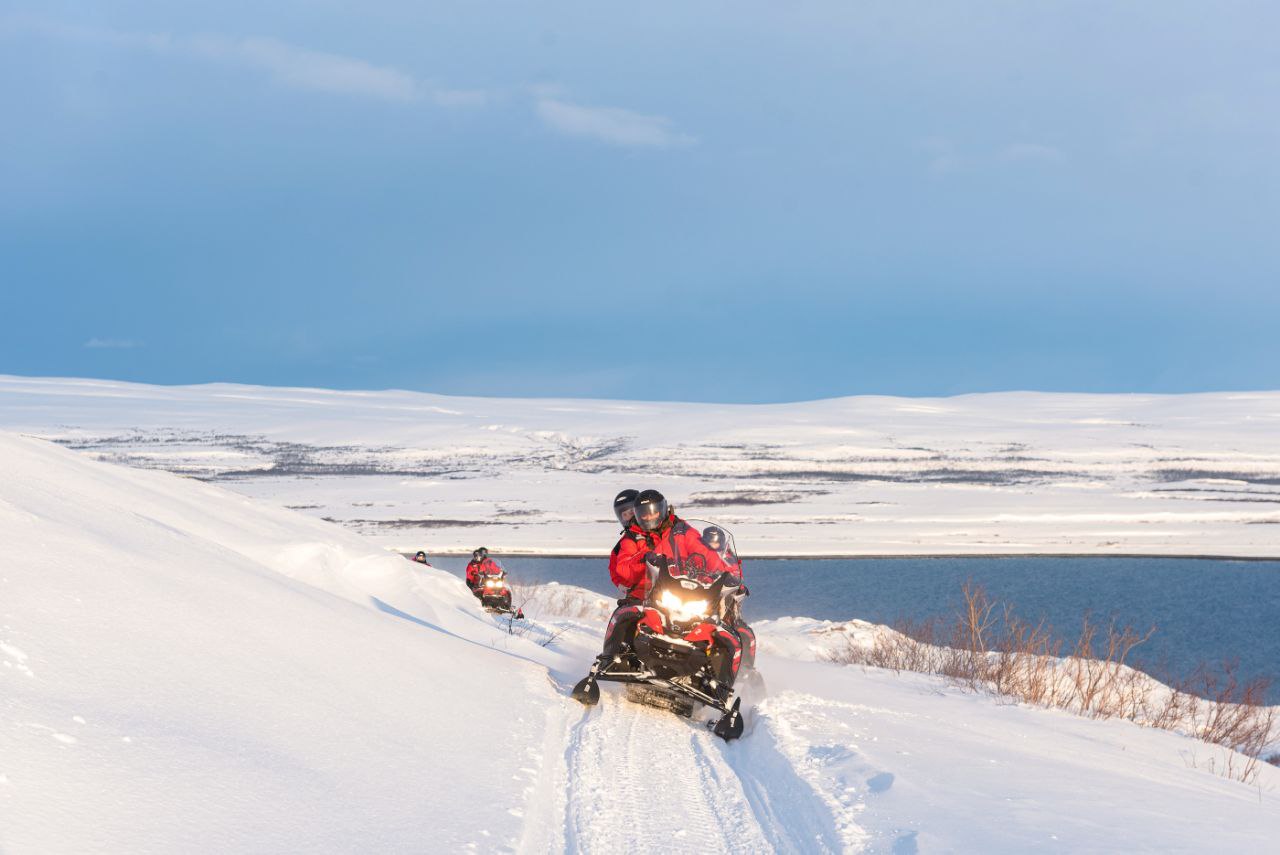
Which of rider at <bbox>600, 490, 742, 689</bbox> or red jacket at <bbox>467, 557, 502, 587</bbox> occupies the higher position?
rider at <bbox>600, 490, 742, 689</bbox>

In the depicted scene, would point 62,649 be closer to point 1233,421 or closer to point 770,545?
point 770,545

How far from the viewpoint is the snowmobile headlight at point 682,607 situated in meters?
7.85

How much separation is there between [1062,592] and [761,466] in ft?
94.5

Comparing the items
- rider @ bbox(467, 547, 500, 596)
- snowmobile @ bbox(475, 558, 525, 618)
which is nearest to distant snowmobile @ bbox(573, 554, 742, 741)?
snowmobile @ bbox(475, 558, 525, 618)

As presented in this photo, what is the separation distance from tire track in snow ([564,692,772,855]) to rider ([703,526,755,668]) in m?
1.33

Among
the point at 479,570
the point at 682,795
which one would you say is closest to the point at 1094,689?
the point at 682,795

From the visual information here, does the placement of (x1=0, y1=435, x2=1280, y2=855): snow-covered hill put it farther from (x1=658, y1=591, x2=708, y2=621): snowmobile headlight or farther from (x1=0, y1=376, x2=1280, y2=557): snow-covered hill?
(x1=0, y1=376, x2=1280, y2=557): snow-covered hill

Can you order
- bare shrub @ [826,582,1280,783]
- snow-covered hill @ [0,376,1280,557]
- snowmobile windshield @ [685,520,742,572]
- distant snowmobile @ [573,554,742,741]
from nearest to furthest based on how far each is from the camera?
distant snowmobile @ [573,554,742,741] < snowmobile windshield @ [685,520,742,572] < bare shrub @ [826,582,1280,783] < snow-covered hill @ [0,376,1280,557]

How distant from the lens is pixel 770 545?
34.2 meters

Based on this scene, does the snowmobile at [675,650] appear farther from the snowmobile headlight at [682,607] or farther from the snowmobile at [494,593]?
the snowmobile at [494,593]

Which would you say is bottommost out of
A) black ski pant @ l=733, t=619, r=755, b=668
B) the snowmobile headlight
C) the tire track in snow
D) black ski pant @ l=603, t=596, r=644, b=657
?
the tire track in snow

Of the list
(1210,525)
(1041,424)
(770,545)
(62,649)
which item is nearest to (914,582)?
Answer: (770,545)

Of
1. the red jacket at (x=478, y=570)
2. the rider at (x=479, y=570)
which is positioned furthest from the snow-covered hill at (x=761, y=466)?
the red jacket at (x=478, y=570)

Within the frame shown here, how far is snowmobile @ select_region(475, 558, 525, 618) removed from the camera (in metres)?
15.2
